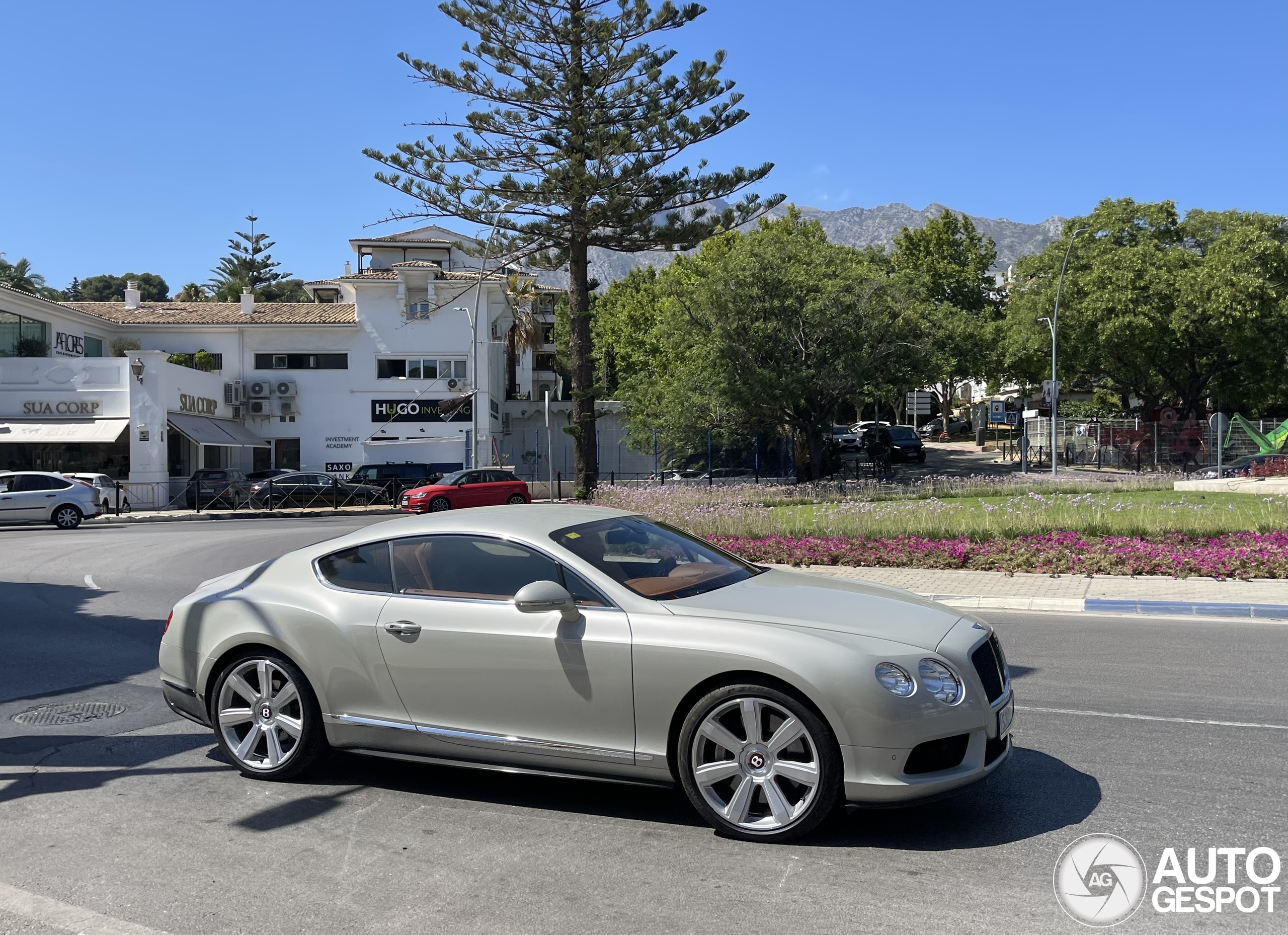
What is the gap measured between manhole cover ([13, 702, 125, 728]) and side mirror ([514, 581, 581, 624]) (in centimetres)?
407

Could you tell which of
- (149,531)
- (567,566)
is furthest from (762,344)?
(567,566)

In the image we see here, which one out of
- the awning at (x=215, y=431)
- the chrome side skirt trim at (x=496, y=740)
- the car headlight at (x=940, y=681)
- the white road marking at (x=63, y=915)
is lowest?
the white road marking at (x=63, y=915)

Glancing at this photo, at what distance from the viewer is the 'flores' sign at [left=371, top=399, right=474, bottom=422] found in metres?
46.7

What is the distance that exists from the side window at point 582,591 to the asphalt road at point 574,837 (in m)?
1.04

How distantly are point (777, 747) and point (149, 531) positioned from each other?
84.8 ft

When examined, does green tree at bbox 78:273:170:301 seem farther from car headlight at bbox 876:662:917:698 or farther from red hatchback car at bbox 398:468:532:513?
car headlight at bbox 876:662:917:698

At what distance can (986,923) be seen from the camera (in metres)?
3.83

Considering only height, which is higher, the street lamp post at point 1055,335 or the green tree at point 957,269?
the green tree at point 957,269

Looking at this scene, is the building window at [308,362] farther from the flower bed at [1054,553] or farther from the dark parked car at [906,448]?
the flower bed at [1054,553]

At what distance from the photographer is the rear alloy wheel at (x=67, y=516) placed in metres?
29.1

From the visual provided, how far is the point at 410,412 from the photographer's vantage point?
46844 millimetres

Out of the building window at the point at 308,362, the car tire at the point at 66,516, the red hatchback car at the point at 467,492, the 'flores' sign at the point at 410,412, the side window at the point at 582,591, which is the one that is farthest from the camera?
the building window at the point at 308,362

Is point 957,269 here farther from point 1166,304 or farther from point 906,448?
point 1166,304

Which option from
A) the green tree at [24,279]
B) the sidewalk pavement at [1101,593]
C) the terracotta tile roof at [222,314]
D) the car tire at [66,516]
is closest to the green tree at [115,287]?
the green tree at [24,279]
